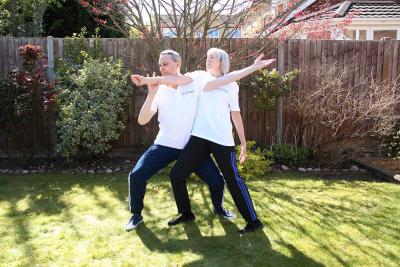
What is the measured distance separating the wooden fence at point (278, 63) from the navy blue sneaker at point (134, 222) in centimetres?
351

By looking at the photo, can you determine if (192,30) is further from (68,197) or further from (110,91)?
(68,197)

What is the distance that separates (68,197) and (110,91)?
2.26 metres

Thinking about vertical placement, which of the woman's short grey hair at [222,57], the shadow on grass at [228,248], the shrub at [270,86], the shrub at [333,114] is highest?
the woman's short grey hair at [222,57]

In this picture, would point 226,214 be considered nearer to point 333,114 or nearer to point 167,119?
point 167,119

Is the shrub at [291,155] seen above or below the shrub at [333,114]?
below

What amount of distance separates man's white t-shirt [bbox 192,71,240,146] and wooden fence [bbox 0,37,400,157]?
381 cm

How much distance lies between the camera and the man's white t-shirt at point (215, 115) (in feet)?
14.4

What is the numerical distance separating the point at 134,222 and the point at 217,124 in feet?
4.27

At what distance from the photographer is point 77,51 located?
26.8ft

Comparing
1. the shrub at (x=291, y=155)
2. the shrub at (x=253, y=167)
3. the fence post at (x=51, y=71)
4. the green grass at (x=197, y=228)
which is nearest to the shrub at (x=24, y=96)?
the fence post at (x=51, y=71)

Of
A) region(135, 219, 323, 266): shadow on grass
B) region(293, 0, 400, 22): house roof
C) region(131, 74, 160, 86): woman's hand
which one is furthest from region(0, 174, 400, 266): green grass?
region(293, 0, 400, 22): house roof

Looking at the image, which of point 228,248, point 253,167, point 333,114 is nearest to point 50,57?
point 253,167

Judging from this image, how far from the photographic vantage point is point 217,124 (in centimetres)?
442

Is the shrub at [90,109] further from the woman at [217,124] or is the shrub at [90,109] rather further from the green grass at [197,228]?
the woman at [217,124]
